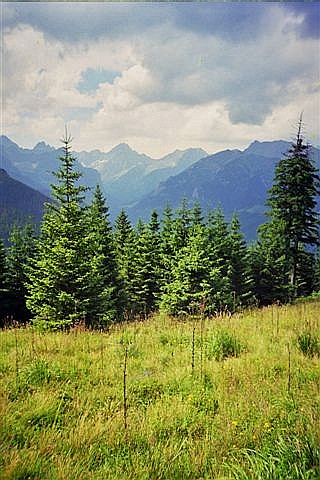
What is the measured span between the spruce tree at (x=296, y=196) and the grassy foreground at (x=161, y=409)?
20313mm

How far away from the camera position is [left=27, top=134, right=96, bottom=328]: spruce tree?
47.4 ft

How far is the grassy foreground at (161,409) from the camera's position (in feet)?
9.21

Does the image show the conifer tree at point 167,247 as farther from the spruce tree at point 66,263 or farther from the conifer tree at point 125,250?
the spruce tree at point 66,263

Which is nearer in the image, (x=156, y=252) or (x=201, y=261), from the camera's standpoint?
(x=201, y=261)

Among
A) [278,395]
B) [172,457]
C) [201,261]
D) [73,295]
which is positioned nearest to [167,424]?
[172,457]

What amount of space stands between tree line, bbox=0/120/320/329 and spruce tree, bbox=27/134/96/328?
0.14ft

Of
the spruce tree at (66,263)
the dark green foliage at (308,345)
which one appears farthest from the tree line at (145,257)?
the dark green foliage at (308,345)

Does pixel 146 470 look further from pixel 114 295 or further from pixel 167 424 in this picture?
pixel 114 295

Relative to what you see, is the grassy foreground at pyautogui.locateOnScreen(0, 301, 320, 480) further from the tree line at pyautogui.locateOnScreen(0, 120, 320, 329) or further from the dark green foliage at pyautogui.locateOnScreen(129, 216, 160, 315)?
the dark green foliage at pyautogui.locateOnScreen(129, 216, 160, 315)

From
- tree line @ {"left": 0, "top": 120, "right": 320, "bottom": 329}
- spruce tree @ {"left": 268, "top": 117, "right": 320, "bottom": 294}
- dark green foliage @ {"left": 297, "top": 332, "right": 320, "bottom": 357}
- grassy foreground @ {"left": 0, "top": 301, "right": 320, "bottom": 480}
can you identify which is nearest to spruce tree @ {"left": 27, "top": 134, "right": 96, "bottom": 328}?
tree line @ {"left": 0, "top": 120, "right": 320, "bottom": 329}

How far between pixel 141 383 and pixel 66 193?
13.1 metres

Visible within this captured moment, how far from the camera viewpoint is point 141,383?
459 cm

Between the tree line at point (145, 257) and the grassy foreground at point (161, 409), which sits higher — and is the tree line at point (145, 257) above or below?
above

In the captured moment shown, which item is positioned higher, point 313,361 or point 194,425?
point 313,361
